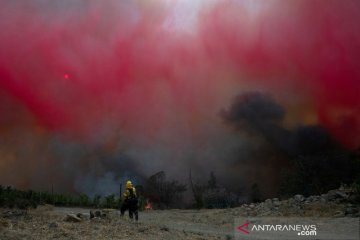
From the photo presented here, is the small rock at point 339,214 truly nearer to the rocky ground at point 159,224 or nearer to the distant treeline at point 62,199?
the rocky ground at point 159,224

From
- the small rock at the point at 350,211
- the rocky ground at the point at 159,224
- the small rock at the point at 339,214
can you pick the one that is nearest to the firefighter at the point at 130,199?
the rocky ground at the point at 159,224

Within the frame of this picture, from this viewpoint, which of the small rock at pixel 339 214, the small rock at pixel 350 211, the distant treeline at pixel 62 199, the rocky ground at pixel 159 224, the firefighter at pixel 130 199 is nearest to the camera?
the rocky ground at pixel 159 224

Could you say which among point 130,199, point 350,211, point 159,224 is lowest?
point 159,224

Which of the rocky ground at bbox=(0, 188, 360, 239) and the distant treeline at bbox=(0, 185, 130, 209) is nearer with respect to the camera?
the rocky ground at bbox=(0, 188, 360, 239)

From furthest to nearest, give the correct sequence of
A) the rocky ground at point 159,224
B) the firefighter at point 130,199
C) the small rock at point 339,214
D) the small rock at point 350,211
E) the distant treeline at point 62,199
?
1. the distant treeline at point 62,199
2. the firefighter at point 130,199
3. the small rock at point 339,214
4. the small rock at point 350,211
5. the rocky ground at point 159,224

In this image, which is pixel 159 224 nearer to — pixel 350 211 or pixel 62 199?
pixel 350 211

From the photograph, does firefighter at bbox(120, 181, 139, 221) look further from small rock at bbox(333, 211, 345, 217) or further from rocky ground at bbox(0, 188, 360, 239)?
small rock at bbox(333, 211, 345, 217)

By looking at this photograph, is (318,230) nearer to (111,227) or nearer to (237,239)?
(237,239)

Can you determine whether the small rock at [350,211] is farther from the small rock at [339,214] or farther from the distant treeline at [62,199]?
the distant treeline at [62,199]

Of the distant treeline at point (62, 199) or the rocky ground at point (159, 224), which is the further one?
the distant treeline at point (62, 199)

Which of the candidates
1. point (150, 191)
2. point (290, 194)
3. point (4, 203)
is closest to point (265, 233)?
point (4, 203)

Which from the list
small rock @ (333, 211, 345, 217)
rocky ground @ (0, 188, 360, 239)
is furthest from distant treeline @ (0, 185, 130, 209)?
small rock @ (333, 211, 345, 217)

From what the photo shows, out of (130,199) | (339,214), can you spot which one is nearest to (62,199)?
(130,199)

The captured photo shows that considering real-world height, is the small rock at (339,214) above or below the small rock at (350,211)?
below
